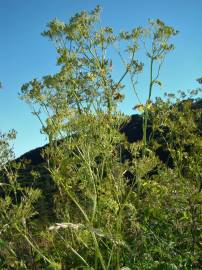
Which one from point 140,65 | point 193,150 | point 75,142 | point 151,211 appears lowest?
point 151,211

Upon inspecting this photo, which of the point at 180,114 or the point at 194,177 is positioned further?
the point at 180,114

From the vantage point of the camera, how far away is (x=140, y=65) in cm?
855

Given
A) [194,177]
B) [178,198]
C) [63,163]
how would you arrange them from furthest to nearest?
[194,177]
[63,163]
[178,198]

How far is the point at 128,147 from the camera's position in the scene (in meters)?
8.39

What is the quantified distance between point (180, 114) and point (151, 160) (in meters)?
1.96

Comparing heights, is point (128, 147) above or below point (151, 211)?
above

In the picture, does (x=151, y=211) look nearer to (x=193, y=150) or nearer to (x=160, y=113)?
(x=193, y=150)

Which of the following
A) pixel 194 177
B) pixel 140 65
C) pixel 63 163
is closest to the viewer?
pixel 63 163

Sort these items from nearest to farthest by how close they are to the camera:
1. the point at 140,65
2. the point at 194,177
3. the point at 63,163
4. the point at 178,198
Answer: the point at 178,198
the point at 63,163
the point at 194,177
the point at 140,65

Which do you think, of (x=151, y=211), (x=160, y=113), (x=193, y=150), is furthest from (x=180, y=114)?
(x=151, y=211)

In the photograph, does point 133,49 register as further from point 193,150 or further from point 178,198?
point 178,198

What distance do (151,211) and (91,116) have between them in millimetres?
1962

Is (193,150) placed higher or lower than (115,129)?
lower

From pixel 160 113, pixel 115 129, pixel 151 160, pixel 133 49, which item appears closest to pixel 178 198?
pixel 151 160
